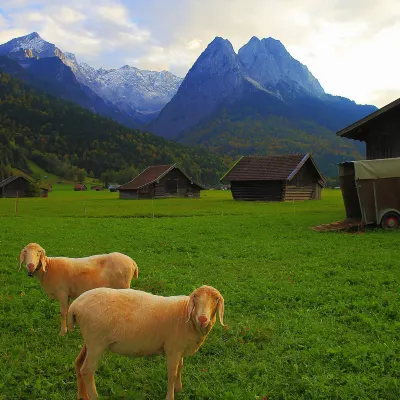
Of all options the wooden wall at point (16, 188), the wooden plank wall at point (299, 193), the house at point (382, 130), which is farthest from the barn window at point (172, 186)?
the house at point (382, 130)

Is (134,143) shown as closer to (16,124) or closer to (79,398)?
→ (16,124)

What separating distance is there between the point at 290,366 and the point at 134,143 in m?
176

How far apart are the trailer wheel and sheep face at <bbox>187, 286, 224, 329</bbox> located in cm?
1786

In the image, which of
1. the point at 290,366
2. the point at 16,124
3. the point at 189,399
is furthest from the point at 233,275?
the point at 16,124

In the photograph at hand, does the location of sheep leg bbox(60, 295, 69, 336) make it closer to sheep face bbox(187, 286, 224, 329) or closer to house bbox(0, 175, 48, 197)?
sheep face bbox(187, 286, 224, 329)

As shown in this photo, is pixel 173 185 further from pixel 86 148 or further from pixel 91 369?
pixel 86 148

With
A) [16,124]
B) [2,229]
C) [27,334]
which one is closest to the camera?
[27,334]

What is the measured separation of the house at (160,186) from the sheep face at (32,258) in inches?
2246

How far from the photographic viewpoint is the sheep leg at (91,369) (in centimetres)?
527

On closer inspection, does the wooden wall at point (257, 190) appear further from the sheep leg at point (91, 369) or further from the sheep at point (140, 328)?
the sheep leg at point (91, 369)

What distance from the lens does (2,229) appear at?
75.4ft

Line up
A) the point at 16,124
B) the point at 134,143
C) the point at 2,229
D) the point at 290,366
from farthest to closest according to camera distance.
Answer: the point at 16,124
the point at 134,143
the point at 2,229
the point at 290,366

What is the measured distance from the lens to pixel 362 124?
23.6 metres

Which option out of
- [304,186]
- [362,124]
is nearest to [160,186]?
[304,186]
